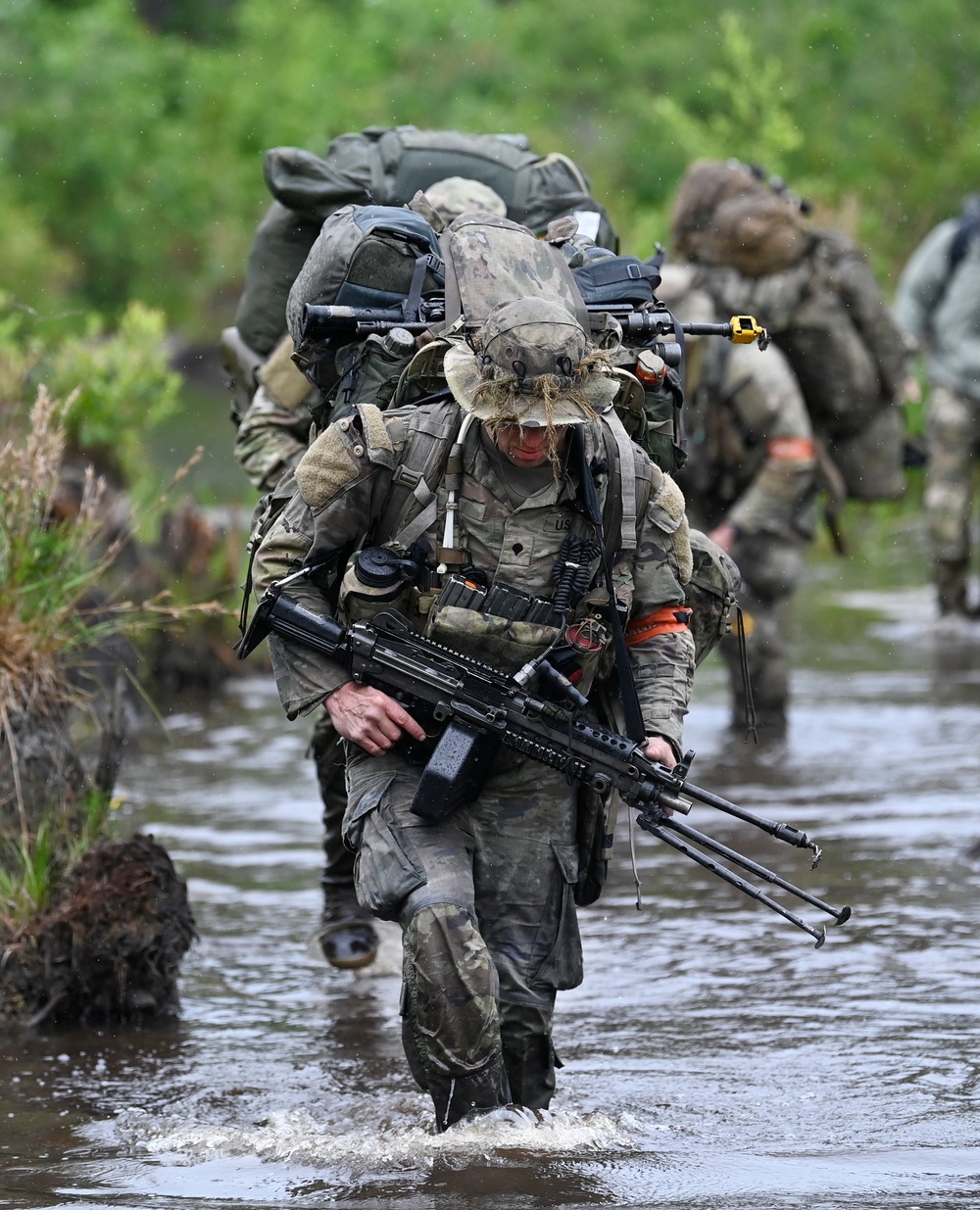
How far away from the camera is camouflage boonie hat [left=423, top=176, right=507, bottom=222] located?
6316mm

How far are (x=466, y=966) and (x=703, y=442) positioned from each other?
505 cm

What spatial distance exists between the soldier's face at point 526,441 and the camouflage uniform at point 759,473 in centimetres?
425

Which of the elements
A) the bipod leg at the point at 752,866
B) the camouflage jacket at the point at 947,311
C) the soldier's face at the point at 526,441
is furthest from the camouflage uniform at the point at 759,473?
the soldier's face at the point at 526,441

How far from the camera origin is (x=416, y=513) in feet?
16.3

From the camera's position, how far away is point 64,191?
3462 cm

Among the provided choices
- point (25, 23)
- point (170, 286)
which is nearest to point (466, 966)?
point (170, 286)

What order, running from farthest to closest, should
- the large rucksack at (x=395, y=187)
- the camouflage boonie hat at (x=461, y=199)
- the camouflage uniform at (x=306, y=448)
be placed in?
the large rucksack at (x=395, y=187) < the camouflage uniform at (x=306, y=448) < the camouflage boonie hat at (x=461, y=199)

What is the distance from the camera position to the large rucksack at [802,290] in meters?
9.33

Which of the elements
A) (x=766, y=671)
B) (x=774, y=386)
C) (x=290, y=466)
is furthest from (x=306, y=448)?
(x=766, y=671)

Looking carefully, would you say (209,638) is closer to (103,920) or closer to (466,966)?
(103,920)

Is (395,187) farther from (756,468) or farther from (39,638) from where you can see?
(756,468)

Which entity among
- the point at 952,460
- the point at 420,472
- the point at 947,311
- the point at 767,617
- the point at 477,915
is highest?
the point at 947,311

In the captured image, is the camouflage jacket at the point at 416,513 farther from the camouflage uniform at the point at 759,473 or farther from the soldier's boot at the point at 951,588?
the soldier's boot at the point at 951,588

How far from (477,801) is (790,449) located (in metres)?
4.52
